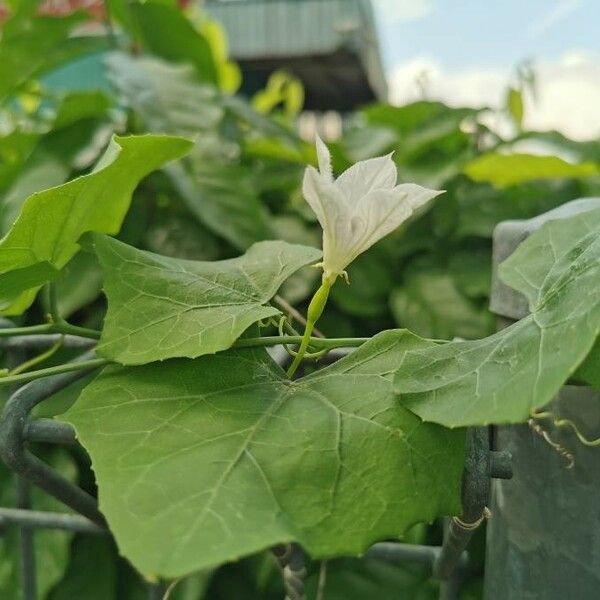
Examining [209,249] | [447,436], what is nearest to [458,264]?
[209,249]

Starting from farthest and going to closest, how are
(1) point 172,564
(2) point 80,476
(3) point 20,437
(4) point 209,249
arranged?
(4) point 209,249, (2) point 80,476, (3) point 20,437, (1) point 172,564

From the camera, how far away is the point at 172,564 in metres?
0.20

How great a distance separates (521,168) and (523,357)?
2.02 ft

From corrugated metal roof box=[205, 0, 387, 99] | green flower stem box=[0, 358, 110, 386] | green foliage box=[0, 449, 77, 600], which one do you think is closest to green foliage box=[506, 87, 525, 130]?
green foliage box=[0, 449, 77, 600]

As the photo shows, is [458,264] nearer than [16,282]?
No

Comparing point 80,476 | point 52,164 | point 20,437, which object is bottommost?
point 80,476

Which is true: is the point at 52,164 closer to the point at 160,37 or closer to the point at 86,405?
the point at 160,37

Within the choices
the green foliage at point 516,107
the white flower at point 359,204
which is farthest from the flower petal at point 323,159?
the green foliage at point 516,107

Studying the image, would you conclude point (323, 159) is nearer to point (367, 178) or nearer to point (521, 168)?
point (367, 178)

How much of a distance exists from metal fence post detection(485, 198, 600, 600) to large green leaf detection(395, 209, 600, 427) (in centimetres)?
5

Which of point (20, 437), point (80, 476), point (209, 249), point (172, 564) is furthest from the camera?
point (209, 249)

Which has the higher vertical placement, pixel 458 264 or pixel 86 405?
pixel 86 405

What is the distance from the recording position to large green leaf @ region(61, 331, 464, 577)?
0.22m

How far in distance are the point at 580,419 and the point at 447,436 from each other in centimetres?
8
